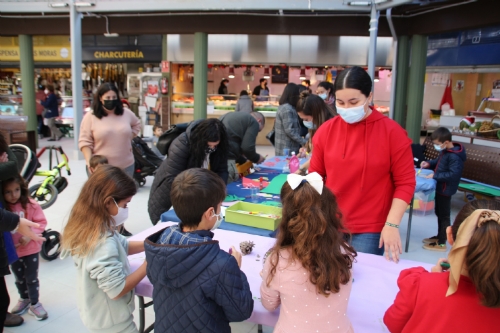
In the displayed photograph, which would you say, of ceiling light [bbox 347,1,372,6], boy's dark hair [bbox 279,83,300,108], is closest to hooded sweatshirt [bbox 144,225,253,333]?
boy's dark hair [bbox 279,83,300,108]

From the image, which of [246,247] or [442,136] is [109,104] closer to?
[246,247]

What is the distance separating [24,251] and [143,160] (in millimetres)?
3736

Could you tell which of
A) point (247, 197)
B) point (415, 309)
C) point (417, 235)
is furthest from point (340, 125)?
point (417, 235)

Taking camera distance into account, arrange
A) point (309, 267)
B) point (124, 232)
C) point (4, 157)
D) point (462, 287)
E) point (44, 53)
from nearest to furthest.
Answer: point (462, 287), point (309, 267), point (4, 157), point (124, 232), point (44, 53)

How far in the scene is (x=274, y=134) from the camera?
625 cm

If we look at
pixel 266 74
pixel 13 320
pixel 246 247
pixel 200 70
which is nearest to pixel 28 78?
pixel 200 70

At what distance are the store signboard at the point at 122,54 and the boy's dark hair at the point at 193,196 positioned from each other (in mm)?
11511

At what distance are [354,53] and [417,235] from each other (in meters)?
7.27

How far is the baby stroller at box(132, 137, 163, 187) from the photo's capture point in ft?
21.7

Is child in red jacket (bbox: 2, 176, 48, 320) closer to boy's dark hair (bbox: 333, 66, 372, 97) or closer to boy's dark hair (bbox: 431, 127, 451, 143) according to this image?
boy's dark hair (bbox: 333, 66, 372, 97)

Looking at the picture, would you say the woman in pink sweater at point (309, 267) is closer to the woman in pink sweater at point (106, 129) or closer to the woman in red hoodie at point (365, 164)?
the woman in red hoodie at point (365, 164)

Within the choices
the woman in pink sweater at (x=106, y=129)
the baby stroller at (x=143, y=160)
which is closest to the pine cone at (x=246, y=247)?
the woman in pink sweater at (x=106, y=129)

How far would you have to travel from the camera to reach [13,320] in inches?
117

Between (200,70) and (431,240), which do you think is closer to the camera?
(431,240)
